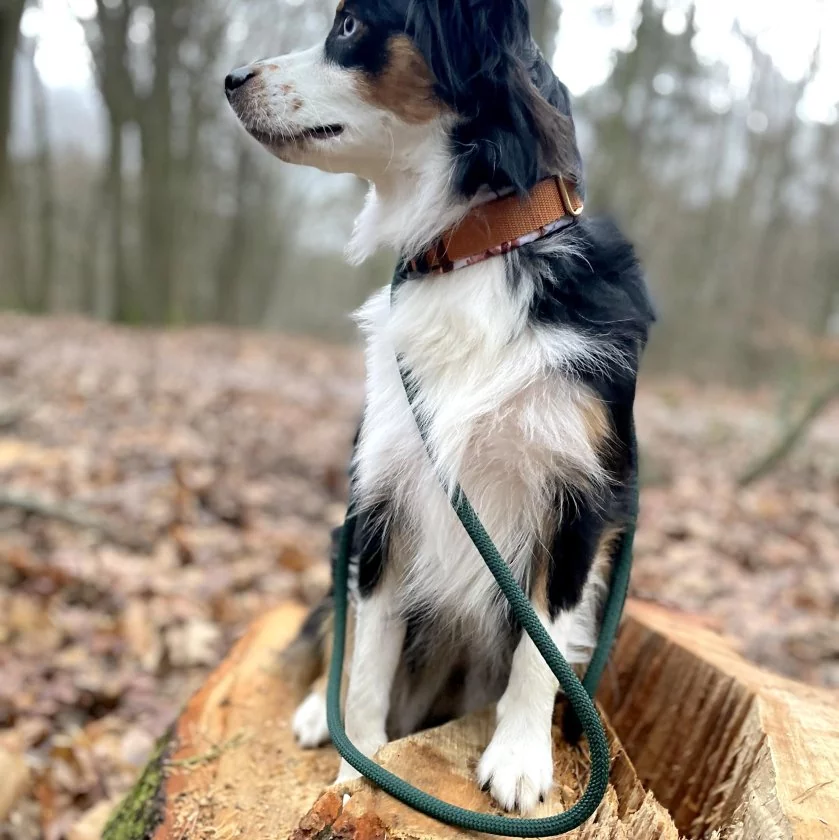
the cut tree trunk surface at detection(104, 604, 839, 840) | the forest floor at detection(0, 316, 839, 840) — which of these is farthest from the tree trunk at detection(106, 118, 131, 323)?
the cut tree trunk surface at detection(104, 604, 839, 840)

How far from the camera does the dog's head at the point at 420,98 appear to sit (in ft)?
5.94

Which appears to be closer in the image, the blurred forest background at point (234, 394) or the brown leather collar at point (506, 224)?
the brown leather collar at point (506, 224)

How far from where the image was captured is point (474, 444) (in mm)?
1823

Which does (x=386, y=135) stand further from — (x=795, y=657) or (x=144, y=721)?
(x=795, y=657)

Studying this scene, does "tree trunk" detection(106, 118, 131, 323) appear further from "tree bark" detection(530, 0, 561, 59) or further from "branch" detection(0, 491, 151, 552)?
"branch" detection(0, 491, 151, 552)

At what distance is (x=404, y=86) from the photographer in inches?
74.5

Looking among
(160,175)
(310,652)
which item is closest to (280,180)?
(160,175)

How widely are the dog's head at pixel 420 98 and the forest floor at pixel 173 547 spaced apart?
83.8 inches

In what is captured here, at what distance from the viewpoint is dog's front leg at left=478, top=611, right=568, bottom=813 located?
1.72m

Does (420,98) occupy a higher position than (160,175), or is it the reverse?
(420,98)

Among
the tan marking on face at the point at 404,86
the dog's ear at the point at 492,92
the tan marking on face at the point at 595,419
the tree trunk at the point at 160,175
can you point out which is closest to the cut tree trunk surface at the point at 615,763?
the tan marking on face at the point at 595,419

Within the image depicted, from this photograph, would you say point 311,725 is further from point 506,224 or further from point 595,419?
point 506,224

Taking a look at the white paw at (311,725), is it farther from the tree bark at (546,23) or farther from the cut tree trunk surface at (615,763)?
the tree bark at (546,23)

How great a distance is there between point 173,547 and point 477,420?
113 inches
